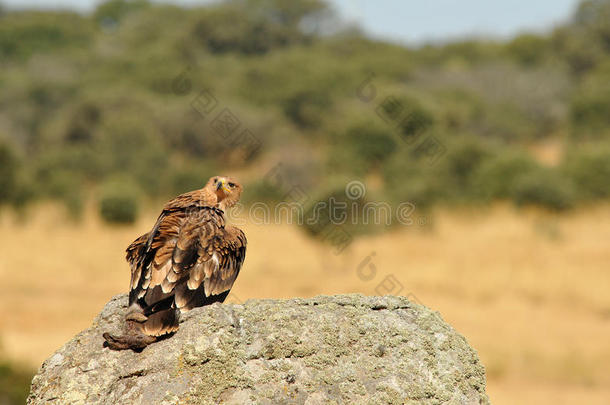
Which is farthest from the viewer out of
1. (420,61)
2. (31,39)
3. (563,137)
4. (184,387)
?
(31,39)

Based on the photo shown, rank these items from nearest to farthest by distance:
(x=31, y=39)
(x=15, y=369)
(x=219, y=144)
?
1. (x=15, y=369)
2. (x=219, y=144)
3. (x=31, y=39)

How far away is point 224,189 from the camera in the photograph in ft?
20.1

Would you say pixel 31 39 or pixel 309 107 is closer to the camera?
pixel 309 107

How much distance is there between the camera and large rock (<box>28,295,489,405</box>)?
361 cm

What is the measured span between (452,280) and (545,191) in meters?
8.85

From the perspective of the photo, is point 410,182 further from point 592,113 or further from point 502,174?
point 592,113

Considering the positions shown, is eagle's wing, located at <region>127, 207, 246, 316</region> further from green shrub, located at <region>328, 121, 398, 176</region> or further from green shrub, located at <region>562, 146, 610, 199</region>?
green shrub, located at <region>328, 121, 398, 176</region>

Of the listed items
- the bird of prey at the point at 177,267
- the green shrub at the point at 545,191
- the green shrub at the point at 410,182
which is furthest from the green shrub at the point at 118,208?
the bird of prey at the point at 177,267

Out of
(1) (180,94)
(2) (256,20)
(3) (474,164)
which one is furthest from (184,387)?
(2) (256,20)

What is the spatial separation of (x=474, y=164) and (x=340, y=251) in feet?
44.8

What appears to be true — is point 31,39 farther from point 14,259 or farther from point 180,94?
point 14,259

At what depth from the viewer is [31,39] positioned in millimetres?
70188

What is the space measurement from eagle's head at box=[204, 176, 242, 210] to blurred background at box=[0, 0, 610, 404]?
4.10m

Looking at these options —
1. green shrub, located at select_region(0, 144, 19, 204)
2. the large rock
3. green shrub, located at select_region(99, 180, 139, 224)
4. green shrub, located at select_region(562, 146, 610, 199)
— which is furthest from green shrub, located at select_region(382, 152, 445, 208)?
the large rock
